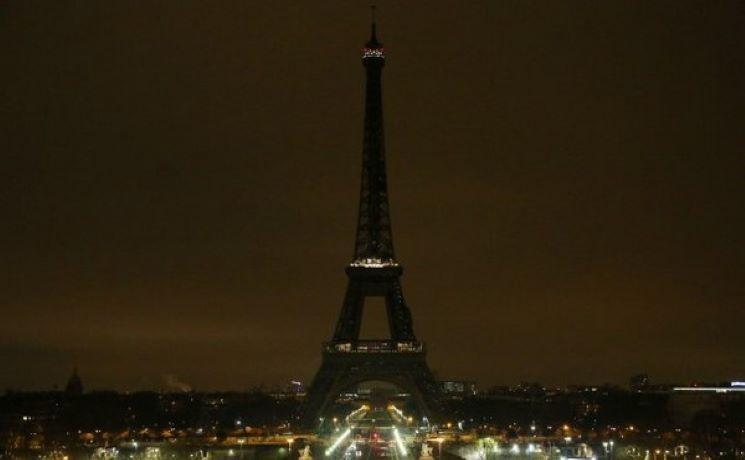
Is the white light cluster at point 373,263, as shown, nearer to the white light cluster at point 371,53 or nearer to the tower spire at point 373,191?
the tower spire at point 373,191

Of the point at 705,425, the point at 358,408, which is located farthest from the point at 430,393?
the point at 358,408

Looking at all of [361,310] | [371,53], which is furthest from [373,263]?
[371,53]

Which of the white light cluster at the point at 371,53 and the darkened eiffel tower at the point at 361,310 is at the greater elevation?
the white light cluster at the point at 371,53

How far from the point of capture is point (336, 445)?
244 feet

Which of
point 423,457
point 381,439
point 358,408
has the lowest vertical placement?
point 423,457

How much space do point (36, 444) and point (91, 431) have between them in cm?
1636

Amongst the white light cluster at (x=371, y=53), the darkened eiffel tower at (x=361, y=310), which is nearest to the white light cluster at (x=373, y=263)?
the darkened eiffel tower at (x=361, y=310)

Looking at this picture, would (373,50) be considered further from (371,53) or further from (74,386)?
(74,386)

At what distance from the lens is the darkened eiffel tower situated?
88438 mm

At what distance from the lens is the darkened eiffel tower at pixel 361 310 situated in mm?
88438

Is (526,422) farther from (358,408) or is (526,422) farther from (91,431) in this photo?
(358,408)

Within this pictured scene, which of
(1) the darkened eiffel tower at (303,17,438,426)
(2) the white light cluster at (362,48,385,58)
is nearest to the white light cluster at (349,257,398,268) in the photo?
(1) the darkened eiffel tower at (303,17,438,426)

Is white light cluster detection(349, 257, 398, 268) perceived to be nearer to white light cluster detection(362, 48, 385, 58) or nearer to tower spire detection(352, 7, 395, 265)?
tower spire detection(352, 7, 395, 265)

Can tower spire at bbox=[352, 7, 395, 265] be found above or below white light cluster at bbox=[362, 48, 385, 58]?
below
